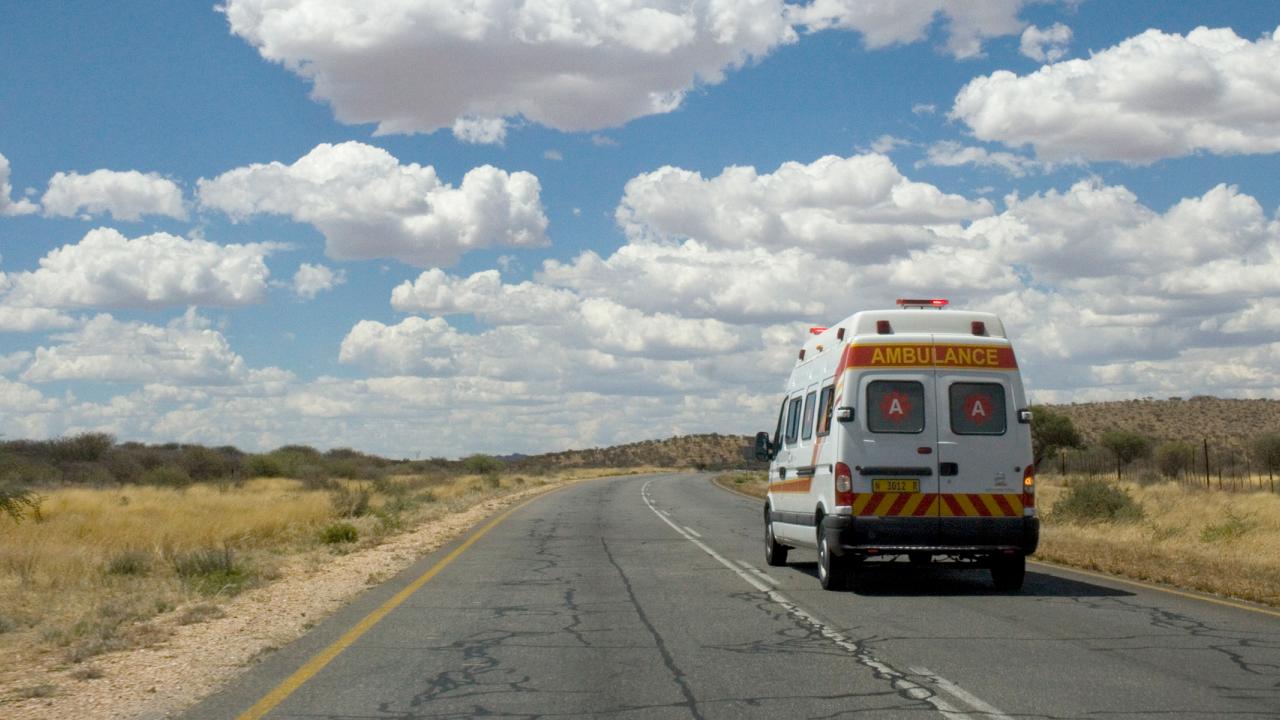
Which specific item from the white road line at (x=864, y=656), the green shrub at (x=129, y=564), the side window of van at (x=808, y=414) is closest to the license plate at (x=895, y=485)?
the white road line at (x=864, y=656)

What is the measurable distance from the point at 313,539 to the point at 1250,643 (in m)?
17.3

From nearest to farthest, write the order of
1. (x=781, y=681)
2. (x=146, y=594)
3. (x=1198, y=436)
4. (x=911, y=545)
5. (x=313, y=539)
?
(x=781, y=681) → (x=911, y=545) → (x=146, y=594) → (x=313, y=539) → (x=1198, y=436)

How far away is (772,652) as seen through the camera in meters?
9.52

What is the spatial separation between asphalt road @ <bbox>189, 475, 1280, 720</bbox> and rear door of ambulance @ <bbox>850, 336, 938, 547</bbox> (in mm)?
784

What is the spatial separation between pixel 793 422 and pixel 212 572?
7850 millimetres

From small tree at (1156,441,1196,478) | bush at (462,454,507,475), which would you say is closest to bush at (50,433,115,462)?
bush at (462,454,507,475)

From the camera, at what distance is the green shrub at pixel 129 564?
1703 cm

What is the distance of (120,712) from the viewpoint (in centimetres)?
762

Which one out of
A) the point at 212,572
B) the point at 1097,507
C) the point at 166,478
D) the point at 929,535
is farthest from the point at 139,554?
the point at 166,478

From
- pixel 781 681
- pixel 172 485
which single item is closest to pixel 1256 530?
pixel 781 681

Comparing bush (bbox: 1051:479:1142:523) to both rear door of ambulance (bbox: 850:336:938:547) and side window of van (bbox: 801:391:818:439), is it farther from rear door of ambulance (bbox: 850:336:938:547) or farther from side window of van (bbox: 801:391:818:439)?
rear door of ambulance (bbox: 850:336:938:547)

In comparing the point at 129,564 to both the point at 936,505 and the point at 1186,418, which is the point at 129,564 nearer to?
the point at 936,505

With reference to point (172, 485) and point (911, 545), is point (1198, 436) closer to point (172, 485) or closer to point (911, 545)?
point (172, 485)

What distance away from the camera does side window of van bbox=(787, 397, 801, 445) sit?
1593 centimetres
